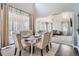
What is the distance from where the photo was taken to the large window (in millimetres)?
2502

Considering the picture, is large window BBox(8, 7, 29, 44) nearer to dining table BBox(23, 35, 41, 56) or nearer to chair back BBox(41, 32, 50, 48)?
dining table BBox(23, 35, 41, 56)

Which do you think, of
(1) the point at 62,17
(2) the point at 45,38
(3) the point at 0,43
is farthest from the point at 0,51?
(1) the point at 62,17

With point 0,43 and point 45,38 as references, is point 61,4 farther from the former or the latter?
point 0,43

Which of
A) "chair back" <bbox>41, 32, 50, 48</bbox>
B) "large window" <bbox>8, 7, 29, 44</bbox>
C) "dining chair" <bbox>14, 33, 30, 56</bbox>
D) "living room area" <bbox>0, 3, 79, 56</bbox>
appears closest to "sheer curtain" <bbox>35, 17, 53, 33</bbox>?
"living room area" <bbox>0, 3, 79, 56</bbox>

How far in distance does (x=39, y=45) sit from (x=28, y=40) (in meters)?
0.32

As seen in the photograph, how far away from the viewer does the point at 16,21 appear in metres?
2.58

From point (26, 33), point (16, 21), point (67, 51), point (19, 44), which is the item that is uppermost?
point (16, 21)

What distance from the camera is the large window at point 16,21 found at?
2502 millimetres

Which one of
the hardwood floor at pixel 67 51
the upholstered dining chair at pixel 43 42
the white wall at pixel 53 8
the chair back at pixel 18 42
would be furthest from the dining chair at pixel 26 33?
the hardwood floor at pixel 67 51

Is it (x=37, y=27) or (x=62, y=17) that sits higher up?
(x=62, y=17)

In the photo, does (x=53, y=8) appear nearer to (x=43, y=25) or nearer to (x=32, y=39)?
(x=43, y=25)

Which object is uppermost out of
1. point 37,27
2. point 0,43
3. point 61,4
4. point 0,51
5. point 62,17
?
point 61,4

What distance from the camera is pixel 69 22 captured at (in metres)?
2.57

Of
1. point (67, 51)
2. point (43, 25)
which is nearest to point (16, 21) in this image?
point (43, 25)
